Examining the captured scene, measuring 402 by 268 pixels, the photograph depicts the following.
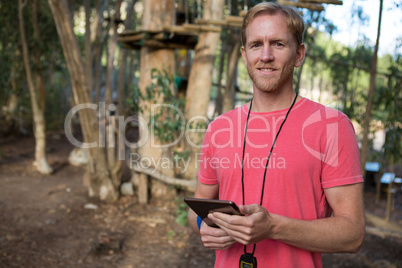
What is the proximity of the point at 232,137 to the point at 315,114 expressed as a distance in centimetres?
35

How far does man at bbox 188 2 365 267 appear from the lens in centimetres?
130

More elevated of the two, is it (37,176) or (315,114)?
(315,114)

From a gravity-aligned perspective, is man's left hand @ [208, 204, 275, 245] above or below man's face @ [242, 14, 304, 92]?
below

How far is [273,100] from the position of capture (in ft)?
5.12

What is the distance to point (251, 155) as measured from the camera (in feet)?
4.99

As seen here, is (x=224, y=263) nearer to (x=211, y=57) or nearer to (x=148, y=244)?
(x=148, y=244)

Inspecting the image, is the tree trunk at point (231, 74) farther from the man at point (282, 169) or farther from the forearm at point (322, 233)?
the forearm at point (322, 233)

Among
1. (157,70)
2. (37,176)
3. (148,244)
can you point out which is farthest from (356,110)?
(37,176)

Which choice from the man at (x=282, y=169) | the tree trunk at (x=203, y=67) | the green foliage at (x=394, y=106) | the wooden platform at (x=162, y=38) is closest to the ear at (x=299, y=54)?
the man at (x=282, y=169)

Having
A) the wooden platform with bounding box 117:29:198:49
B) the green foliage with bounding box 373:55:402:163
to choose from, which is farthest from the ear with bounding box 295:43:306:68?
the green foliage with bounding box 373:55:402:163

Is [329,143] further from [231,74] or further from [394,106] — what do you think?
[231,74]

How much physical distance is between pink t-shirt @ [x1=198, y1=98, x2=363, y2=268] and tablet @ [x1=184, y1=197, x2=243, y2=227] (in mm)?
173

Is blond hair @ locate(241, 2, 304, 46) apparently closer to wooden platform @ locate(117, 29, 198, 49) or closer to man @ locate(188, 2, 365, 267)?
man @ locate(188, 2, 365, 267)

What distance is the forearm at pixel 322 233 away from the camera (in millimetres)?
1290
